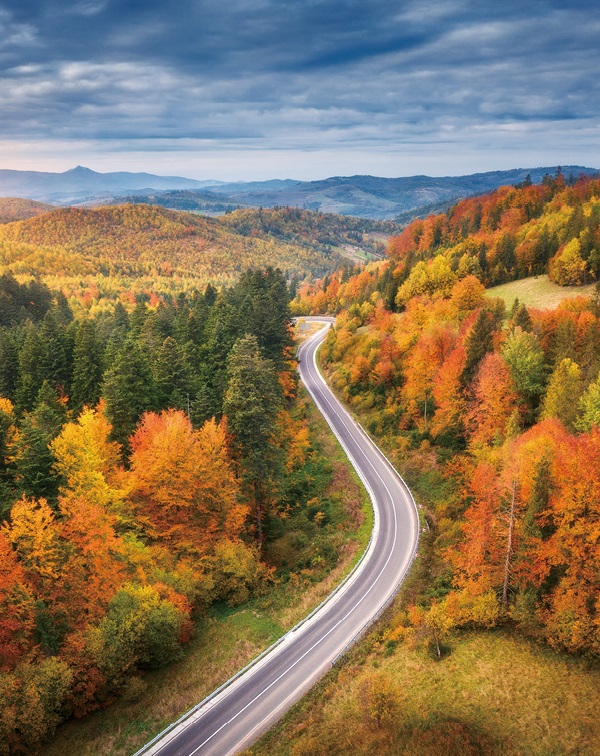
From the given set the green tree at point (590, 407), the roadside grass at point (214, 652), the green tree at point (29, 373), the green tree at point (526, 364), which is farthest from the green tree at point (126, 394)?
the green tree at point (590, 407)

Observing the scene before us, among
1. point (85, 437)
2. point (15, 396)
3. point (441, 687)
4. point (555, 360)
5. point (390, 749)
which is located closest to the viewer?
point (390, 749)

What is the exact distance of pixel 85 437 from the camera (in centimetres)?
4122

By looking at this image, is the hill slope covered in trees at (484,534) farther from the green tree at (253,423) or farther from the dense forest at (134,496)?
the green tree at (253,423)

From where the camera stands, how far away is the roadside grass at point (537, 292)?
234ft

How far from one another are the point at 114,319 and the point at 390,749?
87084 millimetres

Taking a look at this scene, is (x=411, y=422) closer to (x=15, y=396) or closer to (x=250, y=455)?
(x=250, y=455)

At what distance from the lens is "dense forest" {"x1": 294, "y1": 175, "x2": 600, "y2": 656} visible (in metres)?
29.7

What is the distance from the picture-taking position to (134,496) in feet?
137

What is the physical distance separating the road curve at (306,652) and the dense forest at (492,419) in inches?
96.6

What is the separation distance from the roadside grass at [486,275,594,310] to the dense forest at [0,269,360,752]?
37.6 m

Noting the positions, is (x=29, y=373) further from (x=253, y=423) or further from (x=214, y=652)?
(x=214, y=652)

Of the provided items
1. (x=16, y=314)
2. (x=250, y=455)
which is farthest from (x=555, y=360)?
(x=16, y=314)

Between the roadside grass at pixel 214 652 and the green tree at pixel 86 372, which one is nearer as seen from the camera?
the roadside grass at pixel 214 652

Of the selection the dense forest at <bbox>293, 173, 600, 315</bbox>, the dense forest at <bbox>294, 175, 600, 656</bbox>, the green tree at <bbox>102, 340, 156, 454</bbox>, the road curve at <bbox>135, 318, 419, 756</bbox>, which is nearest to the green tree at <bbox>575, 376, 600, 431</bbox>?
the dense forest at <bbox>294, 175, 600, 656</bbox>
